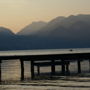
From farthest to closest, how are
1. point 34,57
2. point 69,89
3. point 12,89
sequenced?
point 34,57
point 12,89
point 69,89

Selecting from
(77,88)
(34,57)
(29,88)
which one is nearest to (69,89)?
(77,88)

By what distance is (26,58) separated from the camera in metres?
47.0

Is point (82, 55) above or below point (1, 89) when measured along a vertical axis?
above

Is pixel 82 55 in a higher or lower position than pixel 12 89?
higher

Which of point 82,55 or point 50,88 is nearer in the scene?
point 50,88

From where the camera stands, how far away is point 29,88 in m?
29.5

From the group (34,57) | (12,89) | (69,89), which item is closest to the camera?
(69,89)

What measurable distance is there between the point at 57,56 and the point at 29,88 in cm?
1788

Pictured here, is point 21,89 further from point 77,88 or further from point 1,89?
point 77,88

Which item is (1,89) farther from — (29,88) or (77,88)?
(77,88)

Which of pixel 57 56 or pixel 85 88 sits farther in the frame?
pixel 57 56

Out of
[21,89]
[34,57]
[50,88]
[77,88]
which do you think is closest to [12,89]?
[21,89]

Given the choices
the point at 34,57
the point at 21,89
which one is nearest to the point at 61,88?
the point at 21,89

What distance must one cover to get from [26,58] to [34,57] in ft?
3.00
